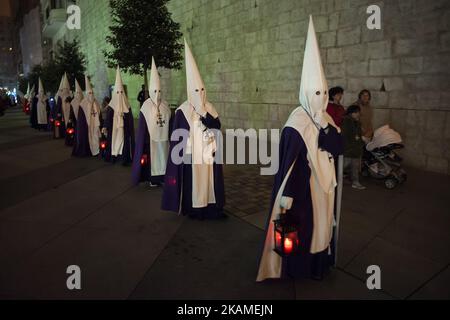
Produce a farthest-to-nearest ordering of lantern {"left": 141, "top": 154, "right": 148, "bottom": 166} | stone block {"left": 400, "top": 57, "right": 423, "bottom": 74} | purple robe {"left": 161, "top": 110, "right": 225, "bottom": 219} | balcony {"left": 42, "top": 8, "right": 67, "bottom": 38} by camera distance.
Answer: balcony {"left": 42, "top": 8, "right": 67, "bottom": 38}
stone block {"left": 400, "top": 57, "right": 423, "bottom": 74}
lantern {"left": 141, "top": 154, "right": 148, "bottom": 166}
purple robe {"left": 161, "top": 110, "right": 225, "bottom": 219}

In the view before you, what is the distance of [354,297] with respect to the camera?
9.91 feet

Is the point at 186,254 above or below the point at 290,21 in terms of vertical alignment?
below

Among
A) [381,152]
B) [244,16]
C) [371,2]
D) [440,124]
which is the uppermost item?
[244,16]

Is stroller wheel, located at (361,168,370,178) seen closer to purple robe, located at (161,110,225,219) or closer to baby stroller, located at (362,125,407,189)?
baby stroller, located at (362,125,407,189)

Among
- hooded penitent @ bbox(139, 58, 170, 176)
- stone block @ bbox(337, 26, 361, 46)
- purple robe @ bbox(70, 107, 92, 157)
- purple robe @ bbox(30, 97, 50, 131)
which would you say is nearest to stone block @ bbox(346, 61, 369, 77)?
stone block @ bbox(337, 26, 361, 46)

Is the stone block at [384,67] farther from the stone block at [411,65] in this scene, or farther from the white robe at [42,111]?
the white robe at [42,111]

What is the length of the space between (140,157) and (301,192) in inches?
167

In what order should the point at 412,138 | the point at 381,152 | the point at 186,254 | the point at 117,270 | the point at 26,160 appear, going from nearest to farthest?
1. the point at 117,270
2. the point at 186,254
3. the point at 381,152
4. the point at 412,138
5. the point at 26,160

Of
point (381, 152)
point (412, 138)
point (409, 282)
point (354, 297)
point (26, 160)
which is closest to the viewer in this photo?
point (354, 297)

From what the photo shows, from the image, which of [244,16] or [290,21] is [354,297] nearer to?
[290,21]

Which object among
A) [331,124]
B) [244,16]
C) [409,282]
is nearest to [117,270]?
[331,124]

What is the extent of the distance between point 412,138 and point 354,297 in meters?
5.17

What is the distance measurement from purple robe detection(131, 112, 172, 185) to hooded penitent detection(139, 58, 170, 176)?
3.0 inches

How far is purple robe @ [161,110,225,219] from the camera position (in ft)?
16.1
